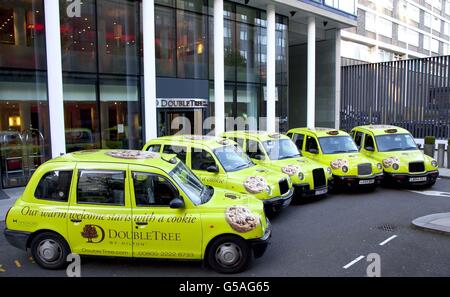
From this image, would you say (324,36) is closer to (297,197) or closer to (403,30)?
(297,197)

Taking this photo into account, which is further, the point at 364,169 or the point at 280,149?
the point at 364,169

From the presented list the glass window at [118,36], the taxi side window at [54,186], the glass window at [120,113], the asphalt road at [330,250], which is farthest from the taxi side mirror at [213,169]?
the glass window at [118,36]

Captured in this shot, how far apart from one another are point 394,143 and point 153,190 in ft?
30.2

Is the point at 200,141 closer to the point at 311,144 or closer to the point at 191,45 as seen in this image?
the point at 311,144

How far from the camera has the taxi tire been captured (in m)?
5.85

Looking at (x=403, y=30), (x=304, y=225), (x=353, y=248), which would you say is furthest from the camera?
(x=403, y=30)

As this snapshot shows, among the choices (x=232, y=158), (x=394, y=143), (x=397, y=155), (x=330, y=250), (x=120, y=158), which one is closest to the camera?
(x=120, y=158)

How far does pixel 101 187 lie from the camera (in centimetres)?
583

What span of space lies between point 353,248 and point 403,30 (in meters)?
50.4

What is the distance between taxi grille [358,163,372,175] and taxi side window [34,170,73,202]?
26.0 feet

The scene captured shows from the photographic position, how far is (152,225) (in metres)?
5.64

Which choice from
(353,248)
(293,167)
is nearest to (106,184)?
(353,248)

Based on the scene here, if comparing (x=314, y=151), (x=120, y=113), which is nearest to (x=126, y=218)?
(x=314, y=151)

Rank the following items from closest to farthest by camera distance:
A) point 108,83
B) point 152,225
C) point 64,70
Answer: point 152,225 → point 64,70 → point 108,83
